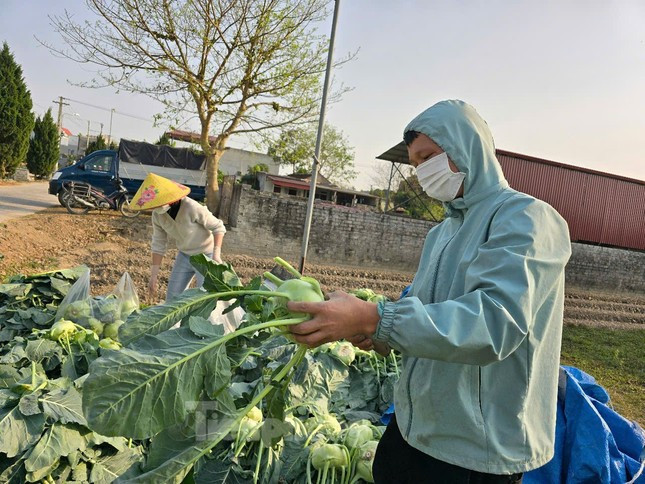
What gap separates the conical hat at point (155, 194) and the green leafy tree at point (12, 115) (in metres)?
26.8

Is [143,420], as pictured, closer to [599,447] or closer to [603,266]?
[599,447]

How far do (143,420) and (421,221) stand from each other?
13656 millimetres

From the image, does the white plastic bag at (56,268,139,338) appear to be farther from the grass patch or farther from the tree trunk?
the tree trunk

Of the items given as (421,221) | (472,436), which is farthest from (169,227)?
(421,221)

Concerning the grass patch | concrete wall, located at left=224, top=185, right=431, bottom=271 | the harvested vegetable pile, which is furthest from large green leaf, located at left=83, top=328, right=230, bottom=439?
concrete wall, located at left=224, top=185, right=431, bottom=271

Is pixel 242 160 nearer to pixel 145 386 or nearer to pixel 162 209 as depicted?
pixel 162 209

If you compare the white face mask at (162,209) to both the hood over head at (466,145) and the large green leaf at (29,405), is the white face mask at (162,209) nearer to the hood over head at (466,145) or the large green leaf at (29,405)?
the large green leaf at (29,405)

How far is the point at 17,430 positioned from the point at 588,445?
293cm

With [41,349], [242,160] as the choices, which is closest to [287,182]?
[242,160]

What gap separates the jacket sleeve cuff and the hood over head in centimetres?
53

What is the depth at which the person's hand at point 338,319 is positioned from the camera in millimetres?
1274

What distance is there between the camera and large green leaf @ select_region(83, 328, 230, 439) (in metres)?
1.27

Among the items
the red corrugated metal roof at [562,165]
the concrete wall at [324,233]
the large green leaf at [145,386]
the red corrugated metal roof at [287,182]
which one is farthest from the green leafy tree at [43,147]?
the large green leaf at [145,386]

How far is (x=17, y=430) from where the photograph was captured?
230 cm
